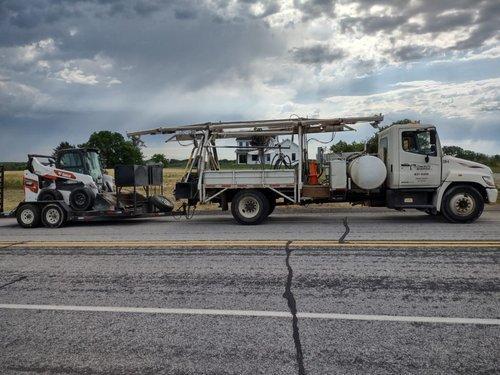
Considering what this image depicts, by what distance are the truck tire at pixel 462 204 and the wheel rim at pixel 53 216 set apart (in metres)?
10.7

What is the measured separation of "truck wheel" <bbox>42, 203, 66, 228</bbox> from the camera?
13.5 metres

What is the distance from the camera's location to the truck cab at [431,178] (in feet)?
38.1

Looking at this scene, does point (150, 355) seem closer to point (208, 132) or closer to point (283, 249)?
point (283, 249)

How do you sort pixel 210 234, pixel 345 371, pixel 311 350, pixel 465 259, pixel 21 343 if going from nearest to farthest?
pixel 345 371 → pixel 311 350 → pixel 21 343 → pixel 465 259 → pixel 210 234

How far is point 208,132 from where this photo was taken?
13.2 m

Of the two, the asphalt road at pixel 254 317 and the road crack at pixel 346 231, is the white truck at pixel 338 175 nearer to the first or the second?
the road crack at pixel 346 231

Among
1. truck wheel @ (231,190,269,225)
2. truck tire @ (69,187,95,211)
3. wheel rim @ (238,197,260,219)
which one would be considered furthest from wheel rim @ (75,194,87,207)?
wheel rim @ (238,197,260,219)

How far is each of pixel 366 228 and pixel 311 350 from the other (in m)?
7.23

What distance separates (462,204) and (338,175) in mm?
3152

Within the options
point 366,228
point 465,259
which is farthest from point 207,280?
point 366,228

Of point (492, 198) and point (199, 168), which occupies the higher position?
point (199, 168)

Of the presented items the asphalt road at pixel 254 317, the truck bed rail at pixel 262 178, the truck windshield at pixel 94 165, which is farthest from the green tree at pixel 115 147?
the asphalt road at pixel 254 317

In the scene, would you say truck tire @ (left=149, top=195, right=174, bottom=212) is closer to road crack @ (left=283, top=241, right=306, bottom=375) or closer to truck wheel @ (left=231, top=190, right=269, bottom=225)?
truck wheel @ (left=231, top=190, right=269, bottom=225)

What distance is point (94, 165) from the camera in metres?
14.4
